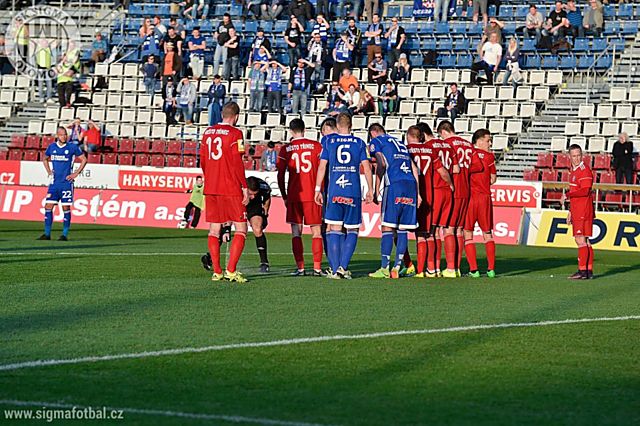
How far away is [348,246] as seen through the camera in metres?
16.2

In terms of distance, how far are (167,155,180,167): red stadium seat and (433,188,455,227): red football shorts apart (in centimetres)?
2109

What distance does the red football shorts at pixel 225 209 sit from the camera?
49.3ft

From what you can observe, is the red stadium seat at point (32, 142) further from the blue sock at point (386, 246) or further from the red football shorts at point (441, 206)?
the blue sock at point (386, 246)

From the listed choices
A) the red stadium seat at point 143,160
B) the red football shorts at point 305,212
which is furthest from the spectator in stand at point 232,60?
the red football shorts at point 305,212

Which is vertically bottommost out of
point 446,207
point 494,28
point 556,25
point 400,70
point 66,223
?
point 66,223

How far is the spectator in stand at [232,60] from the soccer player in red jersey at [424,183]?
23175mm

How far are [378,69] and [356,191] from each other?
22.4 meters

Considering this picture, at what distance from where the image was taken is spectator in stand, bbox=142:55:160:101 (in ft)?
132

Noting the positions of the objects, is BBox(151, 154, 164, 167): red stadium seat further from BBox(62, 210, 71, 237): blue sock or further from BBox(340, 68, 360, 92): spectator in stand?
BBox(62, 210, 71, 237): blue sock

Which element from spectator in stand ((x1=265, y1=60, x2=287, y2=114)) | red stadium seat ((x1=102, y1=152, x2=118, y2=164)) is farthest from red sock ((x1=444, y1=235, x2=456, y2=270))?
red stadium seat ((x1=102, y1=152, x2=118, y2=164))

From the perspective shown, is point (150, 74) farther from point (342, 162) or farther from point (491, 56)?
point (342, 162)

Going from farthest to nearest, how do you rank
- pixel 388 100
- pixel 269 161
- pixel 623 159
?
pixel 388 100
pixel 269 161
pixel 623 159

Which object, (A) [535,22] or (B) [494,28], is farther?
(A) [535,22]

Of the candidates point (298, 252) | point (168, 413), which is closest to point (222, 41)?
point (298, 252)
